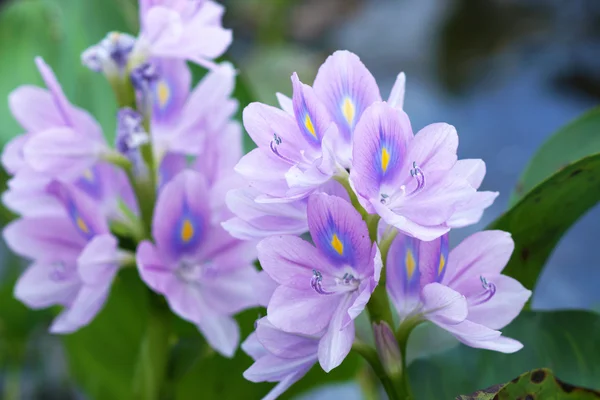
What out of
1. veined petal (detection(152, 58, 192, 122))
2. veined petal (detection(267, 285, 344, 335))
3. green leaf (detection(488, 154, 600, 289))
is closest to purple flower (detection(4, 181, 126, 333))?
veined petal (detection(152, 58, 192, 122))

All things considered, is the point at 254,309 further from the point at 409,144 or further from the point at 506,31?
the point at 506,31

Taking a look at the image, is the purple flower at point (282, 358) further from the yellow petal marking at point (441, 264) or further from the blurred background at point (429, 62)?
the blurred background at point (429, 62)

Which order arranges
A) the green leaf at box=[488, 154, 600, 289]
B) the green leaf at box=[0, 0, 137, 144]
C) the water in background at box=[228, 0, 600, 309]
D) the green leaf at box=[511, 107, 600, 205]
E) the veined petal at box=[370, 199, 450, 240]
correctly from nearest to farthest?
the veined petal at box=[370, 199, 450, 240]
the green leaf at box=[488, 154, 600, 289]
the green leaf at box=[511, 107, 600, 205]
the green leaf at box=[0, 0, 137, 144]
the water in background at box=[228, 0, 600, 309]

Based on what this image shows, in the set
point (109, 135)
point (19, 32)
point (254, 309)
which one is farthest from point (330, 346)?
point (19, 32)

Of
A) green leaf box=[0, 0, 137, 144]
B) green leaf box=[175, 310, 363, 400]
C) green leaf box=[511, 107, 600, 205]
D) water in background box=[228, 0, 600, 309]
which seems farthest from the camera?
water in background box=[228, 0, 600, 309]

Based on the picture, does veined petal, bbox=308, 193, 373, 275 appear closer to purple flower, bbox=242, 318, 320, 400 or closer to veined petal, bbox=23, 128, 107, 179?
purple flower, bbox=242, 318, 320, 400

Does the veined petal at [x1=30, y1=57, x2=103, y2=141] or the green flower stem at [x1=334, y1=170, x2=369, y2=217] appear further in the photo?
the veined petal at [x1=30, y1=57, x2=103, y2=141]

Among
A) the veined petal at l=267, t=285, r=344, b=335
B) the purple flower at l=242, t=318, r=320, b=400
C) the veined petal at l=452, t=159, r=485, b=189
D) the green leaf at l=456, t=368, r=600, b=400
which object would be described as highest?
the veined petal at l=452, t=159, r=485, b=189
